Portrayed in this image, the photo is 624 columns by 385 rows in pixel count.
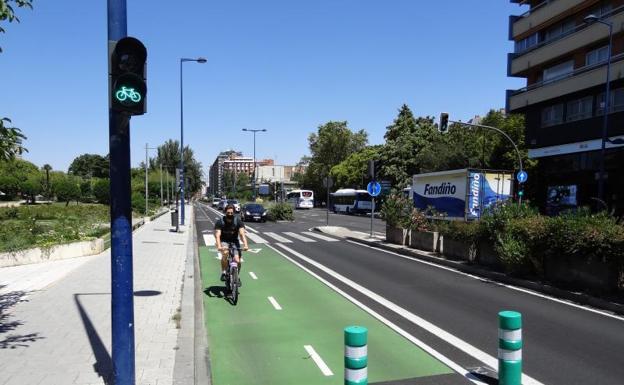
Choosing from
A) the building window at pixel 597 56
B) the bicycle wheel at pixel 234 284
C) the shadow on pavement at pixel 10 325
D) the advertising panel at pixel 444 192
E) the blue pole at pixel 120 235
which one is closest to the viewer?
the blue pole at pixel 120 235

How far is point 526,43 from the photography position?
41.4m

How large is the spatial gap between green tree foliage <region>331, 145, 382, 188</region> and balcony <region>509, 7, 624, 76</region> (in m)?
33.7

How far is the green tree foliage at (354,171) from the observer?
247 feet

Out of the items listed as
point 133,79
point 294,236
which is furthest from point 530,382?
point 294,236

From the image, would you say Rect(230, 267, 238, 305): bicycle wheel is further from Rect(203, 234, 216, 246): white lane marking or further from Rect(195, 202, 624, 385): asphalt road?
Rect(203, 234, 216, 246): white lane marking

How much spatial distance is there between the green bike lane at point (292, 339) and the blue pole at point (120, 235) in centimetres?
115

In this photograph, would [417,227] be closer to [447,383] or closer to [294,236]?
[294,236]

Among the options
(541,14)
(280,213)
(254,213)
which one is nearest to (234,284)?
(254,213)

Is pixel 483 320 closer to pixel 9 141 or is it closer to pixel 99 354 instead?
pixel 99 354

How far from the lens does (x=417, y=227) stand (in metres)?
18.4

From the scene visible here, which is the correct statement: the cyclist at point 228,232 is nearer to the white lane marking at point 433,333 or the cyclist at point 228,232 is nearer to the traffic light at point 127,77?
the white lane marking at point 433,333

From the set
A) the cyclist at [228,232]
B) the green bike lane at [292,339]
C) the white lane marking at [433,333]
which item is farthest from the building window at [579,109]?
the cyclist at [228,232]

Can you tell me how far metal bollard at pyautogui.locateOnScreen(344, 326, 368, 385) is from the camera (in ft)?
13.3

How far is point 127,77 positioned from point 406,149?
5566 cm
